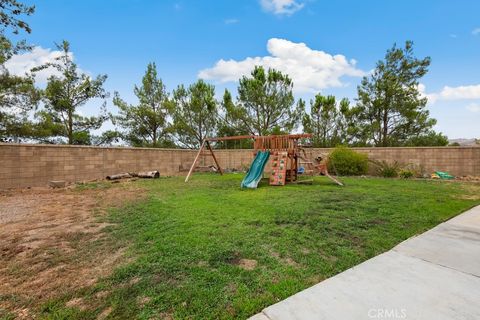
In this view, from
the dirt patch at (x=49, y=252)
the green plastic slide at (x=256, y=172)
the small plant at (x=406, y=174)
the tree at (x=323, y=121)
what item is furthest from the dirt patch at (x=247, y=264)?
the tree at (x=323, y=121)

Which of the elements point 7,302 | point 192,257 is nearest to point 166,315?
point 192,257

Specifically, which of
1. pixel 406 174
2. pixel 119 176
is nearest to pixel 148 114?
pixel 119 176

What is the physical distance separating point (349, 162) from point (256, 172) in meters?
4.97

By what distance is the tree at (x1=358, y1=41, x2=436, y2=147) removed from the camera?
13375 mm

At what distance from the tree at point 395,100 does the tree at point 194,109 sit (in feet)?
31.4

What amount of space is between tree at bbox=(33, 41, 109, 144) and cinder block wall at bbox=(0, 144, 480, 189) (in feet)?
19.3

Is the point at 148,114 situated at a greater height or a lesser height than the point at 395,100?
lesser

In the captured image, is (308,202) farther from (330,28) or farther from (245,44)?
(245,44)

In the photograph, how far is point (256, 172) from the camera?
26.0 feet

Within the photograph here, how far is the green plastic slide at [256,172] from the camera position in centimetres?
737

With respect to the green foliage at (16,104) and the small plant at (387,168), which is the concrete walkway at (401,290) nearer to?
the small plant at (387,168)

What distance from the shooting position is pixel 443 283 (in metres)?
1.84

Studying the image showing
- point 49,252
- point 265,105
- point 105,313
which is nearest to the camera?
point 105,313

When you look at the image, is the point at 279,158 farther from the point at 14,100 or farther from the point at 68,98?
the point at 68,98
